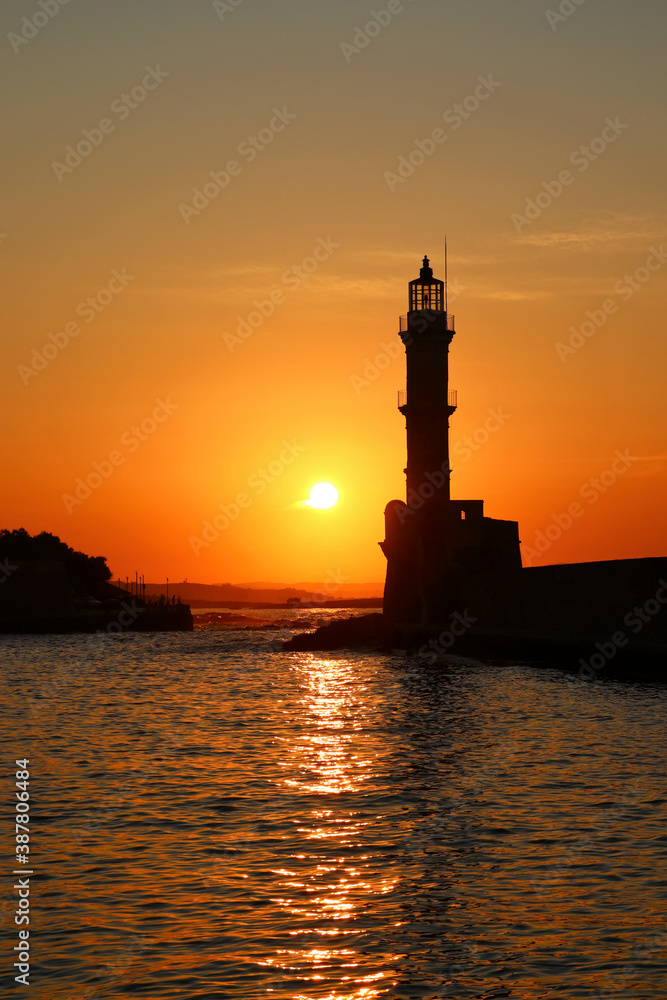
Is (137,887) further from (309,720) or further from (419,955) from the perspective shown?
(309,720)

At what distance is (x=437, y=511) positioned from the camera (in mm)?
50125

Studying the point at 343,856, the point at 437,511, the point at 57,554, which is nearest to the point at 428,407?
the point at 437,511

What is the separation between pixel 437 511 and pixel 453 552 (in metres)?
2.05

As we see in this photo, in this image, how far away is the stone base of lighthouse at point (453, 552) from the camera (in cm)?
4938

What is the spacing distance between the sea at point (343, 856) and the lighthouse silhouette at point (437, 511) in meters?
23.7

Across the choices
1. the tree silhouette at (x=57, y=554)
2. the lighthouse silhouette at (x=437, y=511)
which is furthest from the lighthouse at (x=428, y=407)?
the tree silhouette at (x=57, y=554)

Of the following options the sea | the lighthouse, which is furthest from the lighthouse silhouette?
the sea

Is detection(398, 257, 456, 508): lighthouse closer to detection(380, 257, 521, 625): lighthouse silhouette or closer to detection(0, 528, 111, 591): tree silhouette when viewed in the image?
detection(380, 257, 521, 625): lighthouse silhouette

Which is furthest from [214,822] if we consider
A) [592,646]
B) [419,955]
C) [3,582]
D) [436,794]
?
[3,582]

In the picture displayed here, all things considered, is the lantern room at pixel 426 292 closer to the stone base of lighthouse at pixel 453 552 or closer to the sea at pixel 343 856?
the stone base of lighthouse at pixel 453 552

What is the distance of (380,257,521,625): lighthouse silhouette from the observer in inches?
1959

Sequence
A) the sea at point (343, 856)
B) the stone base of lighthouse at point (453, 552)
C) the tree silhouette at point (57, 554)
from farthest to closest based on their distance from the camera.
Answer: the tree silhouette at point (57, 554)
the stone base of lighthouse at point (453, 552)
the sea at point (343, 856)

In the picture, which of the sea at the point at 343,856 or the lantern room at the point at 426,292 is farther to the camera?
the lantern room at the point at 426,292

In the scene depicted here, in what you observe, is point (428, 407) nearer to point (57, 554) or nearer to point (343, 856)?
point (343, 856)
